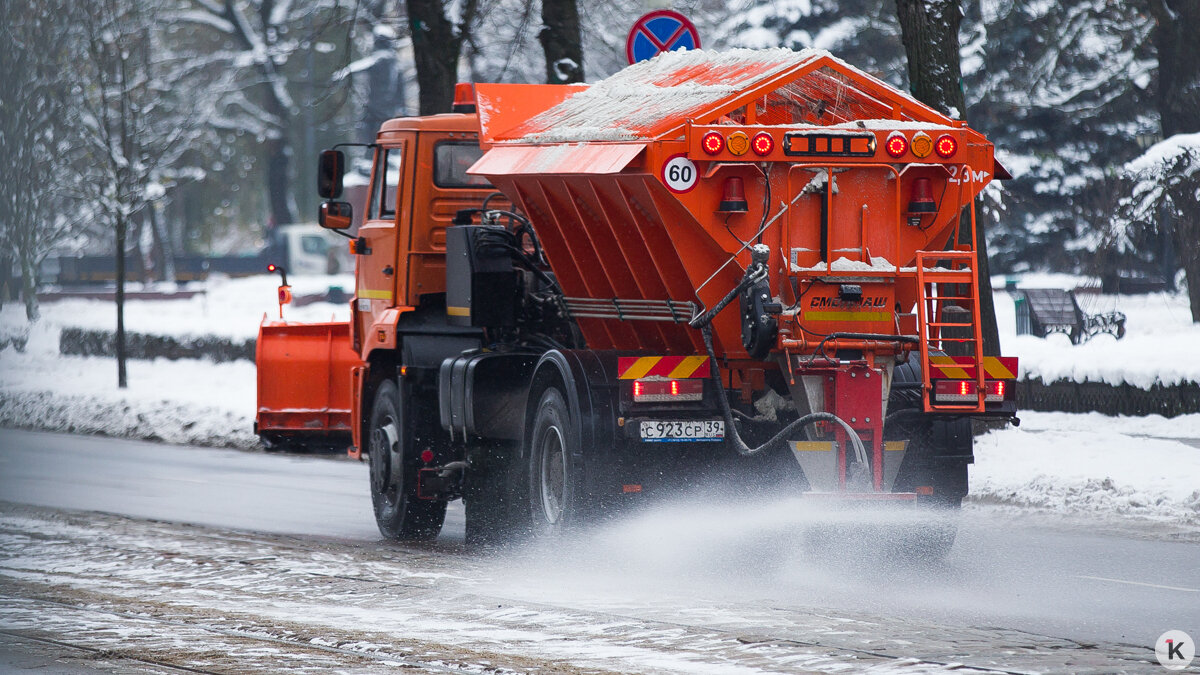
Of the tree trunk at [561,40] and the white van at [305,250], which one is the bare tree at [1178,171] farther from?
the white van at [305,250]

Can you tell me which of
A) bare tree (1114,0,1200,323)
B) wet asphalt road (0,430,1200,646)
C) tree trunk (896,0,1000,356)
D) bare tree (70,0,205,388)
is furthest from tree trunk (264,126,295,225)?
tree trunk (896,0,1000,356)

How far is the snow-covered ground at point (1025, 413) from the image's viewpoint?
38.6 ft

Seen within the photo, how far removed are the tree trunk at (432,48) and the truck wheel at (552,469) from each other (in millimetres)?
9080

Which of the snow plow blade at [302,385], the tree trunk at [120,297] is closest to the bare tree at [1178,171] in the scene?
the snow plow blade at [302,385]

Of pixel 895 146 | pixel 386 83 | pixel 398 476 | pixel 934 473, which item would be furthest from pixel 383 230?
pixel 386 83

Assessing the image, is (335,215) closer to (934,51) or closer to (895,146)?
Answer: (895,146)

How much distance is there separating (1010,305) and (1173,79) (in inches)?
253

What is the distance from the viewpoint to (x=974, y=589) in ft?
27.9

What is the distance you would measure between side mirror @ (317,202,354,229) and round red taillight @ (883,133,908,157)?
15.0 feet

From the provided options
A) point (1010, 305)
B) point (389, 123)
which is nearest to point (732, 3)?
point (1010, 305)

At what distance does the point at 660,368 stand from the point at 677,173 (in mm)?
1084

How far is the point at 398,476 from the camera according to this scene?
11.4 metres

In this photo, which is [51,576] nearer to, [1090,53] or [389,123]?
[389,123]

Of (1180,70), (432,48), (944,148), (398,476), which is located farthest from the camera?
(1180,70)
